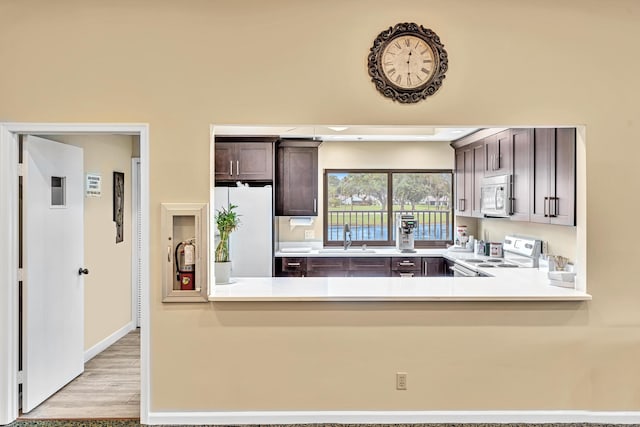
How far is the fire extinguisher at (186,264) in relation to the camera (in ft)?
9.77

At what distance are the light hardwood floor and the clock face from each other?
290cm

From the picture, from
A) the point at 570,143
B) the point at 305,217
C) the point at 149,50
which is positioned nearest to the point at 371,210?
the point at 305,217

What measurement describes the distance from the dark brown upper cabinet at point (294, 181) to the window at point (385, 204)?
Answer: 0.42m

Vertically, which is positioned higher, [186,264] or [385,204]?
[385,204]

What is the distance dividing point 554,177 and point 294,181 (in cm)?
314

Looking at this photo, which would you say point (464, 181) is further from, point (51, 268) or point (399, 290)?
point (51, 268)

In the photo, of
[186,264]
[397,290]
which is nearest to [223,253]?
[186,264]

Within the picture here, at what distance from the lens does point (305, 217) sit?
6.05 metres

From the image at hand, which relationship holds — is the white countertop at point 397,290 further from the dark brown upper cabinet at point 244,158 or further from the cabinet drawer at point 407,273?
the dark brown upper cabinet at point 244,158

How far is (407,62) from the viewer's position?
2971 mm

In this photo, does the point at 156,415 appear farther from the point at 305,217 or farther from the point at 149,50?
the point at 305,217

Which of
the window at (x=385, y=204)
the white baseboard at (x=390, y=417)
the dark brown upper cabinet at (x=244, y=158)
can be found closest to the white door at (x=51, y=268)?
the white baseboard at (x=390, y=417)

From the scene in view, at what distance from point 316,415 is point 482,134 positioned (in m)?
3.59

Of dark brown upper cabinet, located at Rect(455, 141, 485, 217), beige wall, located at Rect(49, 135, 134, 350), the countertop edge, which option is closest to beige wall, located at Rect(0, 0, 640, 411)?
the countertop edge
